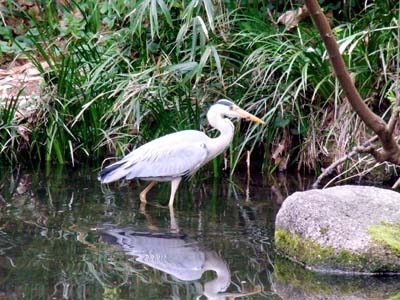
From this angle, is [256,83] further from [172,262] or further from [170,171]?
[172,262]

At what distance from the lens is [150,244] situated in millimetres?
6141

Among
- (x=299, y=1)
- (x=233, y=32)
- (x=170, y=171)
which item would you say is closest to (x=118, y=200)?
(x=170, y=171)

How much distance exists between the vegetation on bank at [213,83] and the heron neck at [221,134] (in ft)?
1.67

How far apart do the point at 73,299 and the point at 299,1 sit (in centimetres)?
599

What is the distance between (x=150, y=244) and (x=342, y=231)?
1.48 m

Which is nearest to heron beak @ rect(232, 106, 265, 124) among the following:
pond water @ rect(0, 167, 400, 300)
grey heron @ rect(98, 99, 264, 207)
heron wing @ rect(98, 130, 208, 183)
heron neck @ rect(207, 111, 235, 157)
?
heron neck @ rect(207, 111, 235, 157)

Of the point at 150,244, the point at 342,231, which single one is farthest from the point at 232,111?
the point at 342,231

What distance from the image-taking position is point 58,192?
7914mm

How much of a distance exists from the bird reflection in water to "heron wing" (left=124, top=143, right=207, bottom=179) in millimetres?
991

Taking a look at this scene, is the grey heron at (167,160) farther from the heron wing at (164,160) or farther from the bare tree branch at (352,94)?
the bare tree branch at (352,94)

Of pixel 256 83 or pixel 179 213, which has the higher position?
pixel 256 83

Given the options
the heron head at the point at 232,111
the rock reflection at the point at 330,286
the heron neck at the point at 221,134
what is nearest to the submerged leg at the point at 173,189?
the heron neck at the point at 221,134

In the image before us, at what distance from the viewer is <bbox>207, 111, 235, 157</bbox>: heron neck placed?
25.8 feet

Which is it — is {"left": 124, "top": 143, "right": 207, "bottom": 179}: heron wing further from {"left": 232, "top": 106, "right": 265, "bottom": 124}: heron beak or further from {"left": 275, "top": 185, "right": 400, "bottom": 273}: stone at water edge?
{"left": 275, "top": 185, "right": 400, "bottom": 273}: stone at water edge
